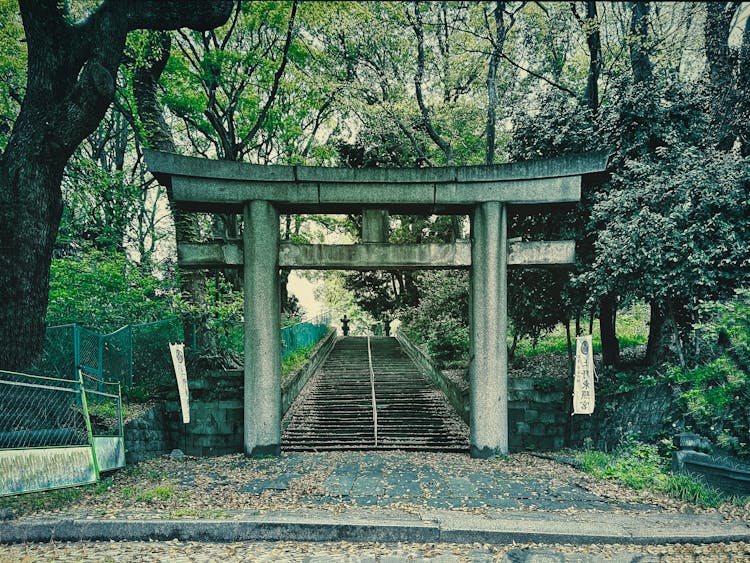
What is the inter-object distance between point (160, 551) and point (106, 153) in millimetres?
20862

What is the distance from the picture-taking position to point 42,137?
8.24 m

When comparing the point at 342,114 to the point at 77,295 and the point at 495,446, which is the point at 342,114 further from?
the point at 495,446

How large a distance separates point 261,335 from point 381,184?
3.61m

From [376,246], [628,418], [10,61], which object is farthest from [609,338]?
[10,61]

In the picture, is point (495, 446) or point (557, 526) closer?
point (557, 526)

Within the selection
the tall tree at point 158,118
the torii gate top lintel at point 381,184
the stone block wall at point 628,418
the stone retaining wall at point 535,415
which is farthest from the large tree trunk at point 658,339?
the tall tree at point 158,118

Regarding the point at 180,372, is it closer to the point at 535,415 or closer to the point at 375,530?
the point at 375,530

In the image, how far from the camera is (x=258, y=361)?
9.08 meters

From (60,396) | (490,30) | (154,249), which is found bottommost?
(60,396)

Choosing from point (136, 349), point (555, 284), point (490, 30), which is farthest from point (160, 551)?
point (490, 30)

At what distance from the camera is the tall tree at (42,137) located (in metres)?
8.00

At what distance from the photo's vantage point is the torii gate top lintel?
9055 mm

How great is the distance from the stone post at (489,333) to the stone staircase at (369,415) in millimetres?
1040

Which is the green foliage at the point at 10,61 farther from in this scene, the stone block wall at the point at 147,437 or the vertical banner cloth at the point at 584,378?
the vertical banner cloth at the point at 584,378
